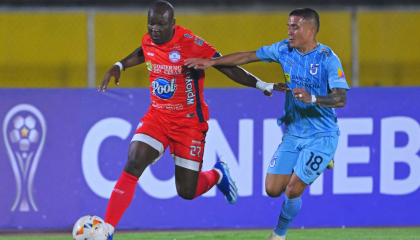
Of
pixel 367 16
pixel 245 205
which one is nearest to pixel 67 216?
pixel 245 205

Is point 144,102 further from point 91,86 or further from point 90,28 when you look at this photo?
point 90,28

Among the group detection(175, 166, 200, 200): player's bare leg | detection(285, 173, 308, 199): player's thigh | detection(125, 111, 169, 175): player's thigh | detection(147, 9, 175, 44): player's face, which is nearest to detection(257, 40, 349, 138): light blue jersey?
detection(285, 173, 308, 199): player's thigh

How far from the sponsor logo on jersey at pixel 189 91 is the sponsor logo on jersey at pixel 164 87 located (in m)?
0.13

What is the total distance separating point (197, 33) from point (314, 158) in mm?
4832

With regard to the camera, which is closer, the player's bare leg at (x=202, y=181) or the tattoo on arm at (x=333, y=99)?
the tattoo on arm at (x=333, y=99)

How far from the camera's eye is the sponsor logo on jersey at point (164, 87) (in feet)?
17.1

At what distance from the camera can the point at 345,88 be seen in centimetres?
478

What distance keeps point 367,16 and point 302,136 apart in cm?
519

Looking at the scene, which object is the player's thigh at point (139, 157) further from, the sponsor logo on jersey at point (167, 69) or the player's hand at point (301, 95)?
the player's hand at point (301, 95)

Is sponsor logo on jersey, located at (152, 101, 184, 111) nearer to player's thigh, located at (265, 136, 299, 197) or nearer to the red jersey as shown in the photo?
the red jersey

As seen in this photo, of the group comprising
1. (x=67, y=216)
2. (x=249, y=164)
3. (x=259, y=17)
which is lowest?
(x=67, y=216)

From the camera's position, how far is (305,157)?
5.06 metres

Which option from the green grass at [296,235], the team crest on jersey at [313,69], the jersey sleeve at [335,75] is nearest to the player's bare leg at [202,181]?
the green grass at [296,235]

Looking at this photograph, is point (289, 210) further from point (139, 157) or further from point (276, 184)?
point (139, 157)
